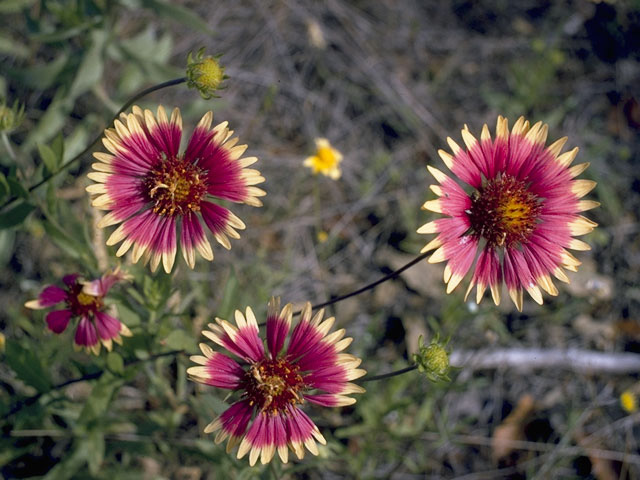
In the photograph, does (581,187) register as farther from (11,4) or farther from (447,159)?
(11,4)

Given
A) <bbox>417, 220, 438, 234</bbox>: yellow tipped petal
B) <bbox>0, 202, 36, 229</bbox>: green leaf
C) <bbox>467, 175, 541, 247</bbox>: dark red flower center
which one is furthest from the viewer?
<bbox>0, 202, 36, 229</bbox>: green leaf

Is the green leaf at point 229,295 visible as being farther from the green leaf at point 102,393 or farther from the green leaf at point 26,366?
the green leaf at point 26,366

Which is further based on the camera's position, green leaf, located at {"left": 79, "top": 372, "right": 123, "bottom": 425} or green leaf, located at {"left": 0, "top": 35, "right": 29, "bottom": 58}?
green leaf, located at {"left": 0, "top": 35, "right": 29, "bottom": 58}

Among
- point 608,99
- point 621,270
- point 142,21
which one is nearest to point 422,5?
point 608,99

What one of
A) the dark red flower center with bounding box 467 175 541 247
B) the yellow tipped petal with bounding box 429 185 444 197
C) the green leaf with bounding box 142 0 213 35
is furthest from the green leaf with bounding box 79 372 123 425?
the green leaf with bounding box 142 0 213 35

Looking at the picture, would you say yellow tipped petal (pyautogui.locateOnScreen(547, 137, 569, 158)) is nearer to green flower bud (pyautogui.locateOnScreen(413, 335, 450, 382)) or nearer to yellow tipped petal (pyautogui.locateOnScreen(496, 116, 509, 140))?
yellow tipped petal (pyautogui.locateOnScreen(496, 116, 509, 140))

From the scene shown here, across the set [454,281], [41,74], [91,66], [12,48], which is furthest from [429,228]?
[12,48]

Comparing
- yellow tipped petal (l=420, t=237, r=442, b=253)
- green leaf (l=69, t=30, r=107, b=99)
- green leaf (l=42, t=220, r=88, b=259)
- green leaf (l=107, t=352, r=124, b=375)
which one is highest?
green leaf (l=69, t=30, r=107, b=99)
